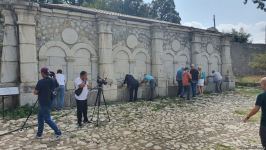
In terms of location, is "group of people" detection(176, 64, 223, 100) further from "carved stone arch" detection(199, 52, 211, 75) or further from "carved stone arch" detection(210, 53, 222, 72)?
"carved stone arch" detection(210, 53, 222, 72)

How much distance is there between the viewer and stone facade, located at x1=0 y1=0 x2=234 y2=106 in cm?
1105

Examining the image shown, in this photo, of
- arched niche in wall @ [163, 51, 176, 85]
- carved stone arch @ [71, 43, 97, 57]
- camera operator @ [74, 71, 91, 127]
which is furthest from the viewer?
arched niche in wall @ [163, 51, 176, 85]

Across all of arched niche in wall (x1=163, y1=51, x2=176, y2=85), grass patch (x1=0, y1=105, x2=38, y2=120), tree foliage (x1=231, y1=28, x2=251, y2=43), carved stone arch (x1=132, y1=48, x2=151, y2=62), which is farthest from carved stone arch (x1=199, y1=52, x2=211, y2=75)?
tree foliage (x1=231, y1=28, x2=251, y2=43)

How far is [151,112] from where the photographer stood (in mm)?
10844

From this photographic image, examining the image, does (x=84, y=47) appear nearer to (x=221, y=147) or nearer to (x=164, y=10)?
(x=221, y=147)

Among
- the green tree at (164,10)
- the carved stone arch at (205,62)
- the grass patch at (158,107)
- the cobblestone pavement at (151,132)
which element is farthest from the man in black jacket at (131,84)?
the green tree at (164,10)

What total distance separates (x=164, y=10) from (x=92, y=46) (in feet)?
106

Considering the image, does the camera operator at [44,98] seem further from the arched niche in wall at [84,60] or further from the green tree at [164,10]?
the green tree at [164,10]

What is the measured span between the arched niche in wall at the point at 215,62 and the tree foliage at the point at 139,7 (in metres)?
20.2

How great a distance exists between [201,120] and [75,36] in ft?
22.3

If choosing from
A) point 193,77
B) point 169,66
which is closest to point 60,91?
point 193,77

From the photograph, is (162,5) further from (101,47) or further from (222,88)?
(101,47)

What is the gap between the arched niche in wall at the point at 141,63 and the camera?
15.2 m

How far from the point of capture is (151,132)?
7906 millimetres
